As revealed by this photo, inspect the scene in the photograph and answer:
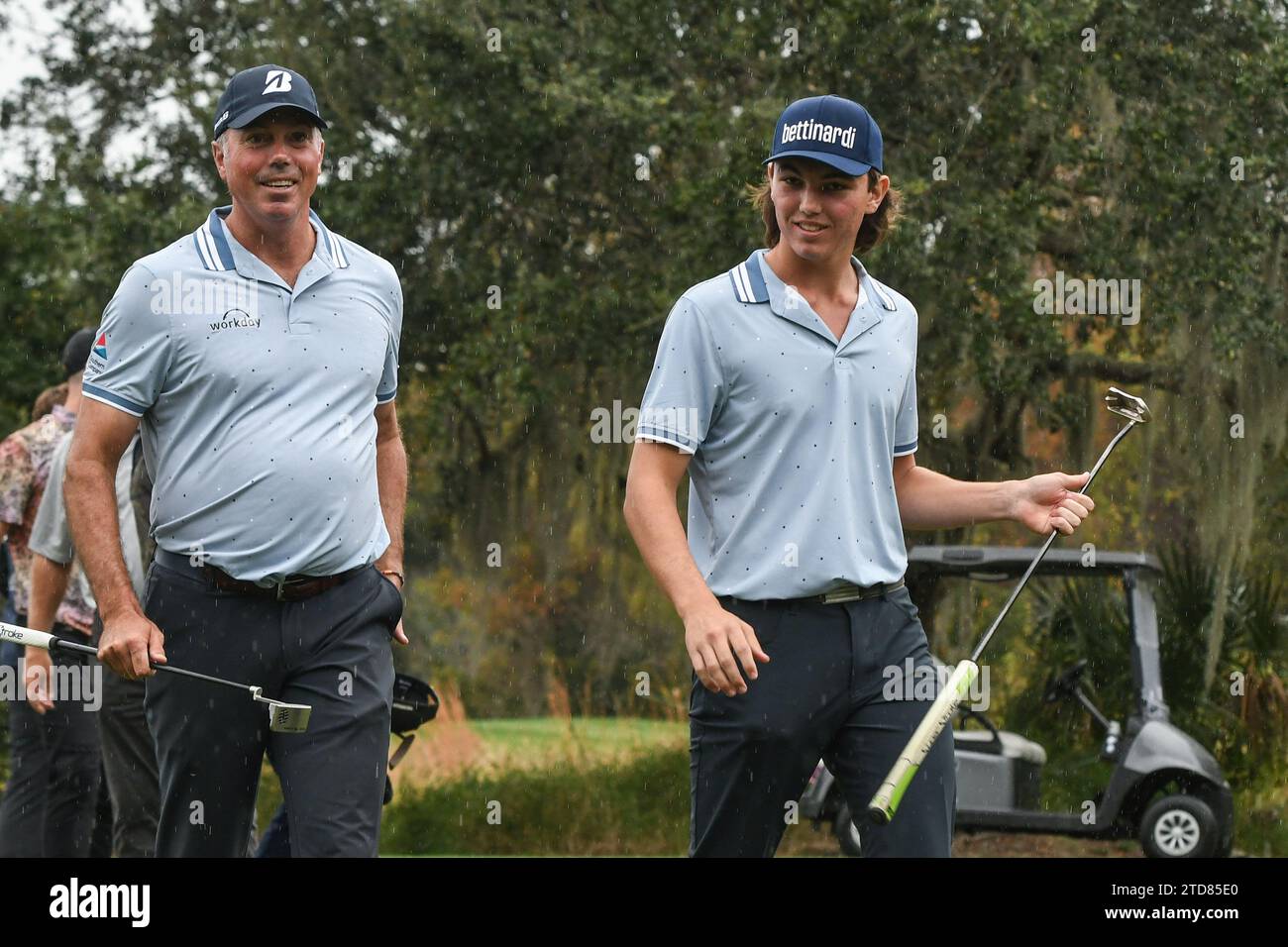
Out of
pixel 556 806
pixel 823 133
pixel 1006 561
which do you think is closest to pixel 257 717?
pixel 823 133

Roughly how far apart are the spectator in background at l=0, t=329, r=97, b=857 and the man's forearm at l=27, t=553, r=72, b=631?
0.41 meters

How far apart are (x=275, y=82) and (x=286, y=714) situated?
4.26 feet

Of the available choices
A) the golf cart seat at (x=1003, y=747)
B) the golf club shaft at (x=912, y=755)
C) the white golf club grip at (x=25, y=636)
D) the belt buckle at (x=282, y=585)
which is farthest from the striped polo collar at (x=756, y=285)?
the golf cart seat at (x=1003, y=747)

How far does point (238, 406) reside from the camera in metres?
3.84

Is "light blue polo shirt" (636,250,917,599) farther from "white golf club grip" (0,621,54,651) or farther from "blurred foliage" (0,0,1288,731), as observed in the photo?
"blurred foliage" (0,0,1288,731)

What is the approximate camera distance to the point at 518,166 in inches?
450

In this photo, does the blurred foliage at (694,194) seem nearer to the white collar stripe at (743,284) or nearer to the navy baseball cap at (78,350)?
the navy baseball cap at (78,350)

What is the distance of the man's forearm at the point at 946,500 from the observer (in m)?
4.01

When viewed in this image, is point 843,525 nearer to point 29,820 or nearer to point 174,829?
point 174,829

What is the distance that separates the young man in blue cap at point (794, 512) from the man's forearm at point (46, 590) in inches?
97.1

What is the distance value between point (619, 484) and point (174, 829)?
31.4ft

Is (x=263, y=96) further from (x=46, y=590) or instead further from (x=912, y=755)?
(x=46, y=590)

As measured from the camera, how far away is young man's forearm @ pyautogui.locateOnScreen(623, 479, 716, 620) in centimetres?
348

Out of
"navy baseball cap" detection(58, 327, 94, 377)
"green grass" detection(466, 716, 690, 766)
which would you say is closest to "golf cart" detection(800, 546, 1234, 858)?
"green grass" detection(466, 716, 690, 766)
